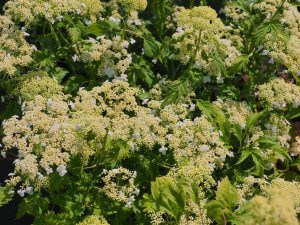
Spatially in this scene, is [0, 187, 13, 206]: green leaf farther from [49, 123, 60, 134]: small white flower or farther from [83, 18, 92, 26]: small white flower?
[83, 18, 92, 26]: small white flower

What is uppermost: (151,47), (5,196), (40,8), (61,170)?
(40,8)

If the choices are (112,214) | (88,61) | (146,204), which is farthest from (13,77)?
(146,204)

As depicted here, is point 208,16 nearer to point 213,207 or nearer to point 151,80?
point 151,80

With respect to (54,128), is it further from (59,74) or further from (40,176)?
(59,74)

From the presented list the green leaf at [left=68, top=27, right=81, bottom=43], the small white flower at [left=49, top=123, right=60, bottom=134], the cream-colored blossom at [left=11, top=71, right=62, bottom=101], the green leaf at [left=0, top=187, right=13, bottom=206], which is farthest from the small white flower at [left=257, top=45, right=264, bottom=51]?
the green leaf at [left=0, top=187, right=13, bottom=206]

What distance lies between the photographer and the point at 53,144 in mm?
3738

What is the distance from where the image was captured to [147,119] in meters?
4.16

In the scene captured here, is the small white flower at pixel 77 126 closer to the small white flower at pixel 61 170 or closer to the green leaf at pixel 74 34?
the small white flower at pixel 61 170

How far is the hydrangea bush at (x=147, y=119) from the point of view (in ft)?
12.3

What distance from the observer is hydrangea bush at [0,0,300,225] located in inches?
148

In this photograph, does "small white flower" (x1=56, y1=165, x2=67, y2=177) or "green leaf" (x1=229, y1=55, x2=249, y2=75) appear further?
"green leaf" (x1=229, y1=55, x2=249, y2=75)

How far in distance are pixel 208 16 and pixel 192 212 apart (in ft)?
5.83

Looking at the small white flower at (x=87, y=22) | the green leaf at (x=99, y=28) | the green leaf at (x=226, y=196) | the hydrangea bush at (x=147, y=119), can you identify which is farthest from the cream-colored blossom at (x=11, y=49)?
the green leaf at (x=226, y=196)

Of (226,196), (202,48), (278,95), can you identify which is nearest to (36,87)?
(202,48)
